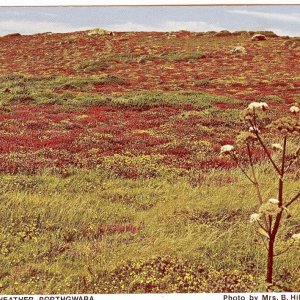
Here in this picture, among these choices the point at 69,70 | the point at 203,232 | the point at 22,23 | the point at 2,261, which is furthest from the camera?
the point at 69,70

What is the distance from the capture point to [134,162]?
7.39 metres

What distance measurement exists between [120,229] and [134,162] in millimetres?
1200

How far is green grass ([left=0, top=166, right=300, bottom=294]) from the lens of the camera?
6.03 meters

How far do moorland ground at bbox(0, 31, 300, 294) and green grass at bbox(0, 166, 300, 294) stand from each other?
0.7 inches

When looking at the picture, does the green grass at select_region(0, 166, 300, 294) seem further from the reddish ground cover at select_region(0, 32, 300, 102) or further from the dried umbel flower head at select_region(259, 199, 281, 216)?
the reddish ground cover at select_region(0, 32, 300, 102)

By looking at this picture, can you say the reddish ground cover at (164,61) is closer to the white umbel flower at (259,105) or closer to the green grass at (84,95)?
the green grass at (84,95)

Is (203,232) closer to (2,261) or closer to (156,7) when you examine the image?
(2,261)

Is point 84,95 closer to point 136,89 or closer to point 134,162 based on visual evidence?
point 136,89

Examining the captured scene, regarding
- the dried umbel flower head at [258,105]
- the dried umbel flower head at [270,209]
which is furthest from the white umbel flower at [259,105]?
the dried umbel flower head at [270,209]

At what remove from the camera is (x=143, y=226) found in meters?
6.66

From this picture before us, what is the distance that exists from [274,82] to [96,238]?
4.03 metres

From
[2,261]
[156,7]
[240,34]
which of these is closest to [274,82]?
[240,34]
